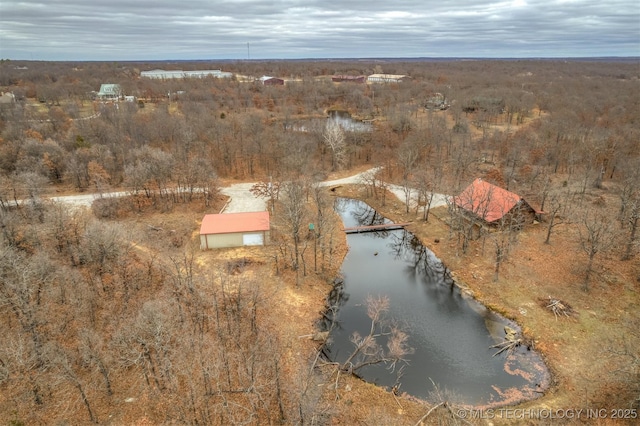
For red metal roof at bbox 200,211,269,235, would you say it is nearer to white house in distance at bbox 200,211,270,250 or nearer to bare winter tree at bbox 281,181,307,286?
white house in distance at bbox 200,211,270,250

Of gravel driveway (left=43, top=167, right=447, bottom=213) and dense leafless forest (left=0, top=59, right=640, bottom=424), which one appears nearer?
dense leafless forest (left=0, top=59, right=640, bottom=424)

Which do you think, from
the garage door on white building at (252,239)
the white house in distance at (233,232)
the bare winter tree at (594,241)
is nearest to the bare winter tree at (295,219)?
the white house in distance at (233,232)

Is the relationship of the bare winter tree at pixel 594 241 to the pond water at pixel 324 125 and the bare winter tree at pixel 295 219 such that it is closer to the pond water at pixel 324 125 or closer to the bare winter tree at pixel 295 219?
the bare winter tree at pixel 295 219

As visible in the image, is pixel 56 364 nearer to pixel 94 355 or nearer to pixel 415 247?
pixel 94 355

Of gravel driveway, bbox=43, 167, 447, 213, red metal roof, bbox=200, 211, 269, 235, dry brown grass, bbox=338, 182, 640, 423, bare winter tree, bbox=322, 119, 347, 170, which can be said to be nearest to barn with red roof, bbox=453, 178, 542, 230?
dry brown grass, bbox=338, 182, 640, 423

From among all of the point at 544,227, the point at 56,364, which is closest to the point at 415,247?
the point at 544,227
